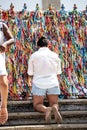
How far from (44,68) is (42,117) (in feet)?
2.65

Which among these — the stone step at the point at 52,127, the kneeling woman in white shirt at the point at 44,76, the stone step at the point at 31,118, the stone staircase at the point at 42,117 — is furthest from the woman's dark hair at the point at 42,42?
the stone step at the point at 52,127

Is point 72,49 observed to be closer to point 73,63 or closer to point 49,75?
point 73,63

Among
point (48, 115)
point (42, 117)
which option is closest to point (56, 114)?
point (48, 115)

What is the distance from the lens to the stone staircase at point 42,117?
5.63 meters

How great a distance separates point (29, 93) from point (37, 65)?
2.68 ft

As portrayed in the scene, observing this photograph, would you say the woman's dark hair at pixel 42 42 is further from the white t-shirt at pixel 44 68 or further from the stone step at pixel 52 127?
the stone step at pixel 52 127

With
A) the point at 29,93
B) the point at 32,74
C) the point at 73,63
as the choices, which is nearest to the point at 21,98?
the point at 29,93

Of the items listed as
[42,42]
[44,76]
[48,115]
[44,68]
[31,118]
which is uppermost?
[42,42]

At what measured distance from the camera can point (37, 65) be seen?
6.17 meters

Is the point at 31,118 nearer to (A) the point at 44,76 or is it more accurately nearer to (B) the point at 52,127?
(B) the point at 52,127

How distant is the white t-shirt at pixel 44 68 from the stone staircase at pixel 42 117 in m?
0.44

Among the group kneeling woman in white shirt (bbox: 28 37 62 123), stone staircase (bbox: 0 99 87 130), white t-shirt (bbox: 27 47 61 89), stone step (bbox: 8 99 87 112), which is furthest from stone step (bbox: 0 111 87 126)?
white t-shirt (bbox: 27 47 61 89)

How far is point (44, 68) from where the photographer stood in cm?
614

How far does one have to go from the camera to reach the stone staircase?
5633mm
